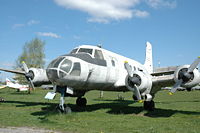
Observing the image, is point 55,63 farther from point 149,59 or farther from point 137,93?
point 149,59

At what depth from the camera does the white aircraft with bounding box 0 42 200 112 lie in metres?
10.7

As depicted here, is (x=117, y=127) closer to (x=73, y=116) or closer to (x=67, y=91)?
(x=73, y=116)

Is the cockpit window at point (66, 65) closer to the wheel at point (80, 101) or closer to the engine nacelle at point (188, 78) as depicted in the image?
the engine nacelle at point (188, 78)

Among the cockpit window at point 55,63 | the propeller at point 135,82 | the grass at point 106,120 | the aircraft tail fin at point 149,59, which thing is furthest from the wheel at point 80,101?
the aircraft tail fin at point 149,59

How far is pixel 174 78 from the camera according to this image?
37.6 ft

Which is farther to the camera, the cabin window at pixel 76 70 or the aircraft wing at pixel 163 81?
the aircraft wing at pixel 163 81

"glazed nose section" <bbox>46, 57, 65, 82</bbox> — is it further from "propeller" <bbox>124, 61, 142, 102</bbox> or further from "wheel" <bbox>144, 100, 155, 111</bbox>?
"wheel" <bbox>144, 100, 155, 111</bbox>

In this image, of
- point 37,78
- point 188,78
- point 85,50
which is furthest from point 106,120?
point 37,78

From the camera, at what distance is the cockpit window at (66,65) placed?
34.3 feet

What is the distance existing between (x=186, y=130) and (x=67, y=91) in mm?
6375

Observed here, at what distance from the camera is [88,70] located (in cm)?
1145

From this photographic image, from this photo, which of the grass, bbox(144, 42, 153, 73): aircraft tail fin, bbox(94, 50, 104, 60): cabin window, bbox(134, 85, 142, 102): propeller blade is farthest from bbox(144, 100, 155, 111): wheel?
bbox(144, 42, 153, 73): aircraft tail fin

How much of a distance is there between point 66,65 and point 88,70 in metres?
1.37

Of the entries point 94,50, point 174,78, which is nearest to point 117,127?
point 174,78
